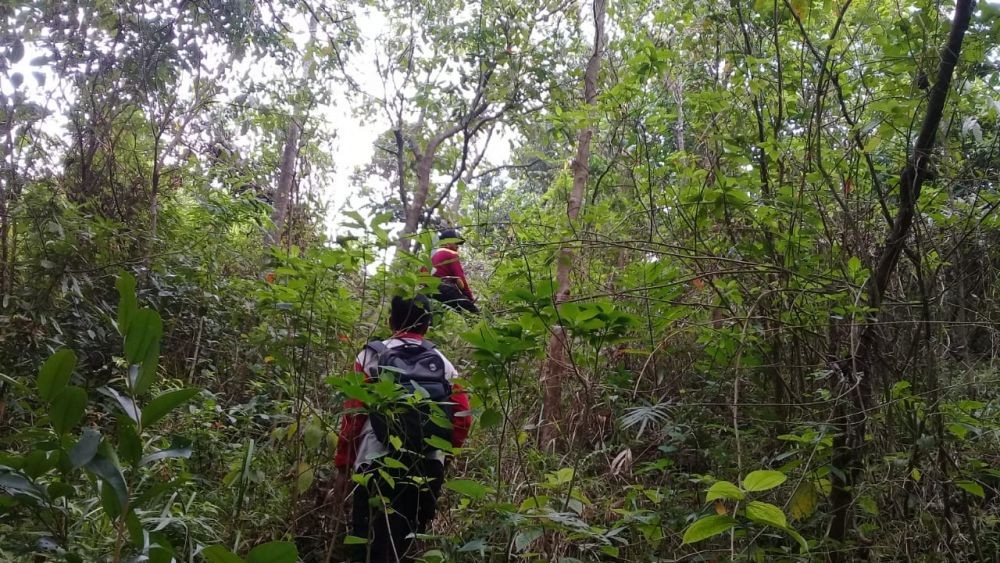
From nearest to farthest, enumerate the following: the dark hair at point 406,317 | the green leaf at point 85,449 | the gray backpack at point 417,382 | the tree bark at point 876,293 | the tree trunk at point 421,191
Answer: the green leaf at point 85,449 < the tree bark at point 876,293 < the gray backpack at point 417,382 < the dark hair at point 406,317 < the tree trunk at point 421,191

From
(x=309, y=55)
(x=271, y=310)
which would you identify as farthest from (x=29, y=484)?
(x=309, y=55)

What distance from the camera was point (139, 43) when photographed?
4191mm

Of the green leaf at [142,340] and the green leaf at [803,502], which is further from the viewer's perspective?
the green leaf at [803,502]

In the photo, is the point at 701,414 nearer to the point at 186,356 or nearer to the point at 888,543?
the point at 888,543

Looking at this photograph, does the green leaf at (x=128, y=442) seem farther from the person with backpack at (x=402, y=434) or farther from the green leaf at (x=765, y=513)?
the person with backpack at (x=402, y=434)

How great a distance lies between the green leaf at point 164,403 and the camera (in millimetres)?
750

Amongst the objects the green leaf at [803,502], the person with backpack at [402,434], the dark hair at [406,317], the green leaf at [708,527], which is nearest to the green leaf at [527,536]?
the green leaf at [708,527]

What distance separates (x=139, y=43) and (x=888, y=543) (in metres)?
4.89

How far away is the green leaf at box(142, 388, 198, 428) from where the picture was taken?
2.46 feet

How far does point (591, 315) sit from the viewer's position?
171 centimetres

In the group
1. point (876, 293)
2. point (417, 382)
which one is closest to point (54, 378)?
point (417, 382)

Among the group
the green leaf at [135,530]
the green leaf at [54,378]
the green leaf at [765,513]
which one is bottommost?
the green leaf at [765,513]

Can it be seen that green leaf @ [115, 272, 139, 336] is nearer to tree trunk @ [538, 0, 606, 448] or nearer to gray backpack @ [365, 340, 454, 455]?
tree trunk @ [538, 0, 606, 448]

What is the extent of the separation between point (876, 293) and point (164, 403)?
7.18 feet
